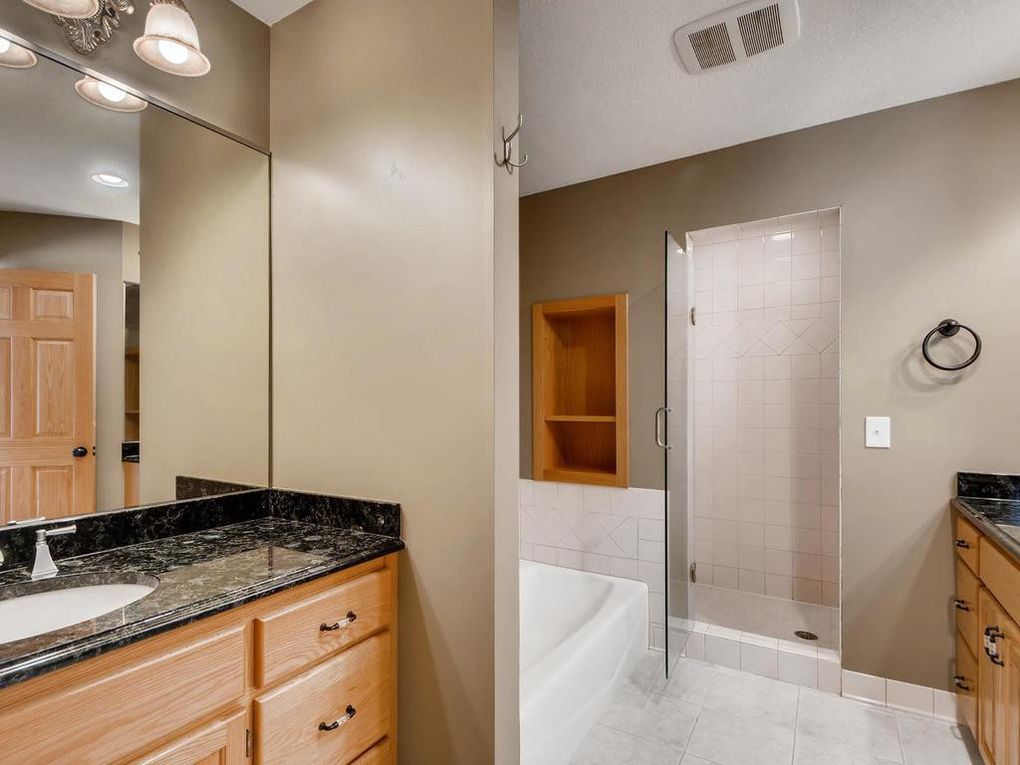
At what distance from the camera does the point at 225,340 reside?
5.61 ft

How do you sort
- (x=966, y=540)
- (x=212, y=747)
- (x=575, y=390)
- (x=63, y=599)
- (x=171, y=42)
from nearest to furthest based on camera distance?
(x=212, y=747), (x=63, y=599), (x=171, y=42), (x=966, y=540), (x=575, y=390)

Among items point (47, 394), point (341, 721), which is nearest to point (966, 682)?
point (341, 721)

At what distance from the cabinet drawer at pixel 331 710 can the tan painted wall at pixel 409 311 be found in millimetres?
95

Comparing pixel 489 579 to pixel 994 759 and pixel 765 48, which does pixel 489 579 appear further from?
pixel 765 48

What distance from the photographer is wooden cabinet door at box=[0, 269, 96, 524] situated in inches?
48.4

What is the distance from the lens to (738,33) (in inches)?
70.0

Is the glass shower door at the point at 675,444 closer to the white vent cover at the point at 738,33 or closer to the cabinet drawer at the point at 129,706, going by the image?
the white vent cover at the point at 738,33

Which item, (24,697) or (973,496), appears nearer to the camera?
(24,697)

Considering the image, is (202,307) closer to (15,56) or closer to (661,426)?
(15,56)

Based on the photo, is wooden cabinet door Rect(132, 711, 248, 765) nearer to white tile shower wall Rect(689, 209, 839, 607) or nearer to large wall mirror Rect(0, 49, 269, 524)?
large wall mirror Rect(0, 49, 269, 524)

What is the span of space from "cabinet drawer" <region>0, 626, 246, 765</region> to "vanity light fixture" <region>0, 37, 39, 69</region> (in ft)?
4.56

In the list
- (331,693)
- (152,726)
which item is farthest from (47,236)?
(331,693)

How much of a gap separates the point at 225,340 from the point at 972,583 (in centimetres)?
270

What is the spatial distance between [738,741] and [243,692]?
1828mm
